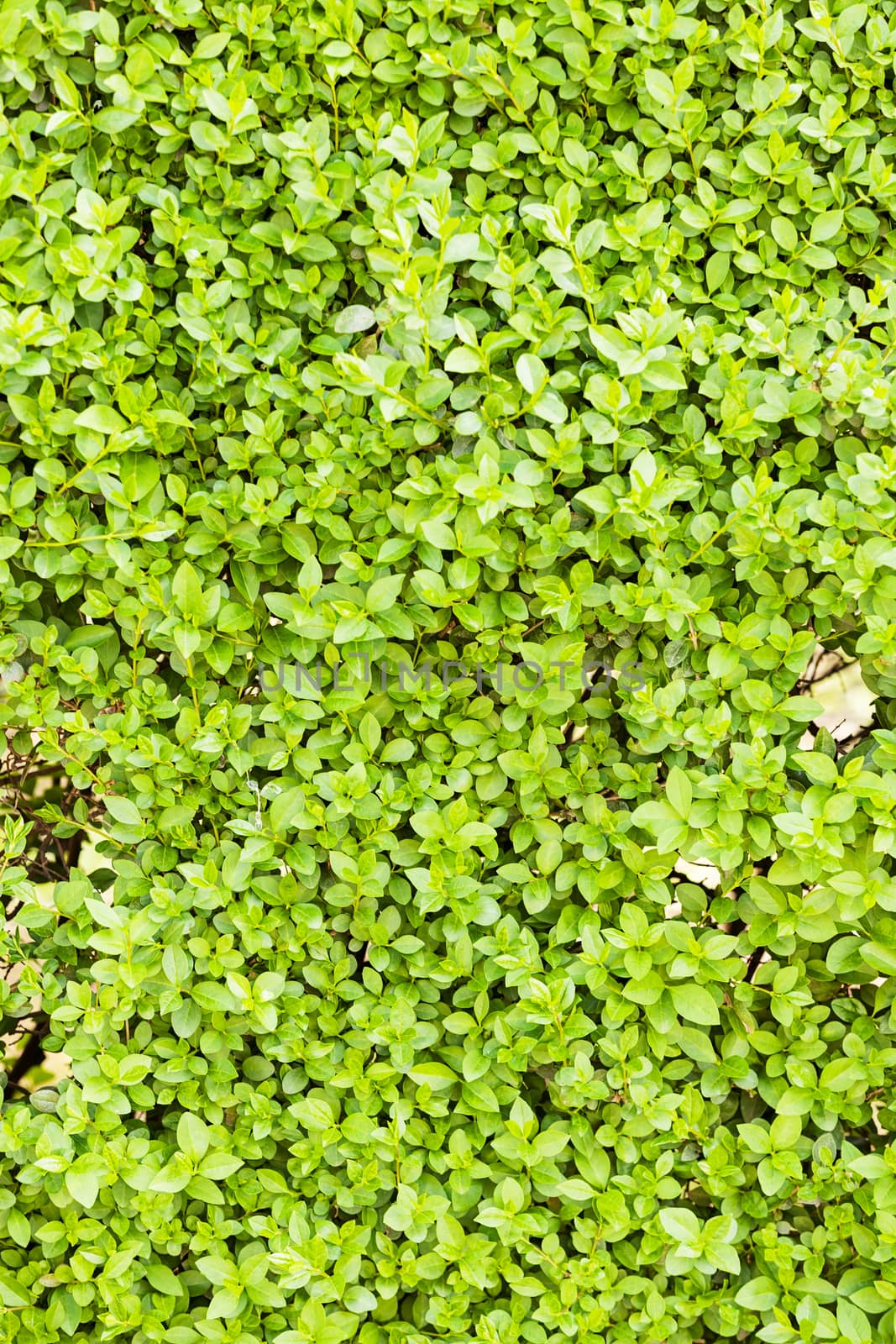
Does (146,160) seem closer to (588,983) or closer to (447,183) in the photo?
(447,183)

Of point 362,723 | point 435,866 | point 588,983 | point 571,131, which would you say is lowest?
point 588,983

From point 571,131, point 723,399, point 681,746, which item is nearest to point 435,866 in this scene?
point 681,746

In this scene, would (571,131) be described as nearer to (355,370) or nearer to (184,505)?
(355,370)

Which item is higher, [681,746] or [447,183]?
[447,183]

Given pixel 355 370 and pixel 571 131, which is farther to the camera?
pixel 571 131

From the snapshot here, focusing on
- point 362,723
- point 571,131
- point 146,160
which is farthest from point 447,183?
point 362,723

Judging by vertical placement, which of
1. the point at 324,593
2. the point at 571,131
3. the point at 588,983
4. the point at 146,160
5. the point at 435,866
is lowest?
the point at 588,983
